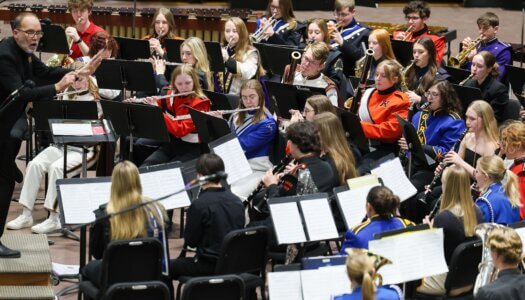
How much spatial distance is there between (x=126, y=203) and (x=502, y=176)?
8.72 ft

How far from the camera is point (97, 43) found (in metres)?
9.79

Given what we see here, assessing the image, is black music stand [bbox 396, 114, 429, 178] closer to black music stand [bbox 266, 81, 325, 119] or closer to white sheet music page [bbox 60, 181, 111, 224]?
black music stand [bbox 266, 81, 325, 119]

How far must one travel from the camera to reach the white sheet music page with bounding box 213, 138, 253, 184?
25.1 ft

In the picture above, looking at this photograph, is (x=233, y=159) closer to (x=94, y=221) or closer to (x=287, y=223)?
(x=287, y=223)

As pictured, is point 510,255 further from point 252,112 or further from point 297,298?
point 252,112

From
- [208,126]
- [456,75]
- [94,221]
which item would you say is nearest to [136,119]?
[208,126]

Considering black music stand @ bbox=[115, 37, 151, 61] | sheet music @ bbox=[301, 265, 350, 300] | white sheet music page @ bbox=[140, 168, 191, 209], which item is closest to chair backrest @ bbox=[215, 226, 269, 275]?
sheet music @ bbox=[301, 265, 350, 300]

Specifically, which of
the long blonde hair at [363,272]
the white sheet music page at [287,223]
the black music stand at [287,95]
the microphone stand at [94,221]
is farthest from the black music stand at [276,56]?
the long blonde hair at [363,272]

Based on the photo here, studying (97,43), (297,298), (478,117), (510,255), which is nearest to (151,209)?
(297,298)

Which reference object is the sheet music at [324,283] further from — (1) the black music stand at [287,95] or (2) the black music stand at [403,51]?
(2) the black music stand at [403,51]

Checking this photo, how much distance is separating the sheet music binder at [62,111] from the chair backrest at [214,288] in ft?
9.61

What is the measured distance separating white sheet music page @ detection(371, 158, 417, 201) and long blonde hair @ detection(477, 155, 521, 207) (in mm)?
563

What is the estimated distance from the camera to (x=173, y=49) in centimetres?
1089

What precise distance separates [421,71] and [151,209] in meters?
4.49
